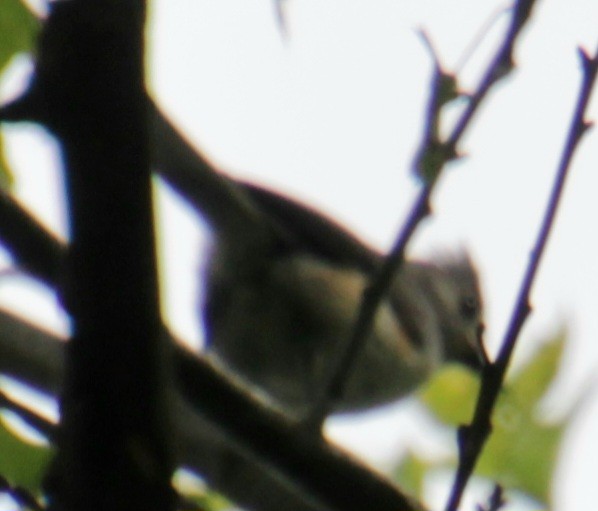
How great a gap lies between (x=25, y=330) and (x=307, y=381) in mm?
3010

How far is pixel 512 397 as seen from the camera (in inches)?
87.6

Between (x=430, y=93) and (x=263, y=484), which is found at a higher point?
(x=430, y=93)

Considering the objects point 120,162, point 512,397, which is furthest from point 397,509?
point 512,397

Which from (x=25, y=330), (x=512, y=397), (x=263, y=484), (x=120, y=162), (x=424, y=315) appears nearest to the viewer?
(x=120, y=162)

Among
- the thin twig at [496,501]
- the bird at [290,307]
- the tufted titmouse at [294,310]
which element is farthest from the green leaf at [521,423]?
the tufted titmouse at [294,310]

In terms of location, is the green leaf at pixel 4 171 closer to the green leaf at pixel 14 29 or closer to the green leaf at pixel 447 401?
the green leaf at pixel 14 29

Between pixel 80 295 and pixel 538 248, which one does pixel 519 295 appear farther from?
pixel 80 295

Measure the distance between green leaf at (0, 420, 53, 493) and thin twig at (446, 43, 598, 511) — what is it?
533 mm

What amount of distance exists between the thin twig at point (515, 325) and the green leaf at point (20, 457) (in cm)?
53

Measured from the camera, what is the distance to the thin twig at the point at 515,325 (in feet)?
4.14

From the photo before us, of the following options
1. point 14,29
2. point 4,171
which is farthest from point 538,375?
point 14,29

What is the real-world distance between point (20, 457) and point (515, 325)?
0.63 m

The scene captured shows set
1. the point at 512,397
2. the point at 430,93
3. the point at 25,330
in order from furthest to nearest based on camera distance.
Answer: the point at 512,397, the point at 25,330, the point at 430,93

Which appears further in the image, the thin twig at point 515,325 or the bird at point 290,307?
the bird at point 290,307
